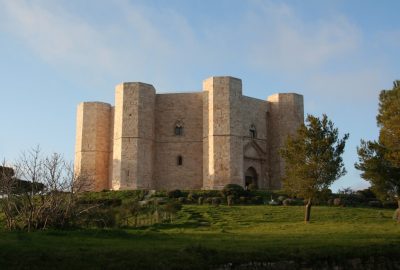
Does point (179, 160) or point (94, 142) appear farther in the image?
point (94, 142)

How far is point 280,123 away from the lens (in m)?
43.3

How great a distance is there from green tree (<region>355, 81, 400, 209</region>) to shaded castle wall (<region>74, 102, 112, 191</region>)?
22972mm

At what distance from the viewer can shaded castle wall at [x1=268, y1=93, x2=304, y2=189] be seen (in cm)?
4297

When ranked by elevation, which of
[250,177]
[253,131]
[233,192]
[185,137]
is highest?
[253,131]

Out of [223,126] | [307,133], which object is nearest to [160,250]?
[307,133]

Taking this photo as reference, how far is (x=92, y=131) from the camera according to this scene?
43.2 metres

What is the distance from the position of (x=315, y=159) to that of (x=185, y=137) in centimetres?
1729

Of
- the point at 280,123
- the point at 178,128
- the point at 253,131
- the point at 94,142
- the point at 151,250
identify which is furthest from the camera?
the point at 280,123

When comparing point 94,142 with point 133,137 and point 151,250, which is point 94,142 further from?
point 151,250

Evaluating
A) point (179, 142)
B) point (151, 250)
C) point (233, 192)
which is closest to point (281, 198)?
point (233, 192)

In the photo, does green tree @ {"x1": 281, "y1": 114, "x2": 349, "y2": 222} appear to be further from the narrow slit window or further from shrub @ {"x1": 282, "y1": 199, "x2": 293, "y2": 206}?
the narrow slit window

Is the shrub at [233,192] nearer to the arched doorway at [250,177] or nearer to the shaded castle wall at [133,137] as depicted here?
the shaded castle wall at [133,137]

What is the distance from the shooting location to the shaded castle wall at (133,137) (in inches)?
1537

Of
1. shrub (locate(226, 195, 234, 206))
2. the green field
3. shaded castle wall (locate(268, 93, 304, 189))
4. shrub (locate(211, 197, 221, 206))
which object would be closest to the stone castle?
shaded castle wall (locate(268, 93, 304, 189))
